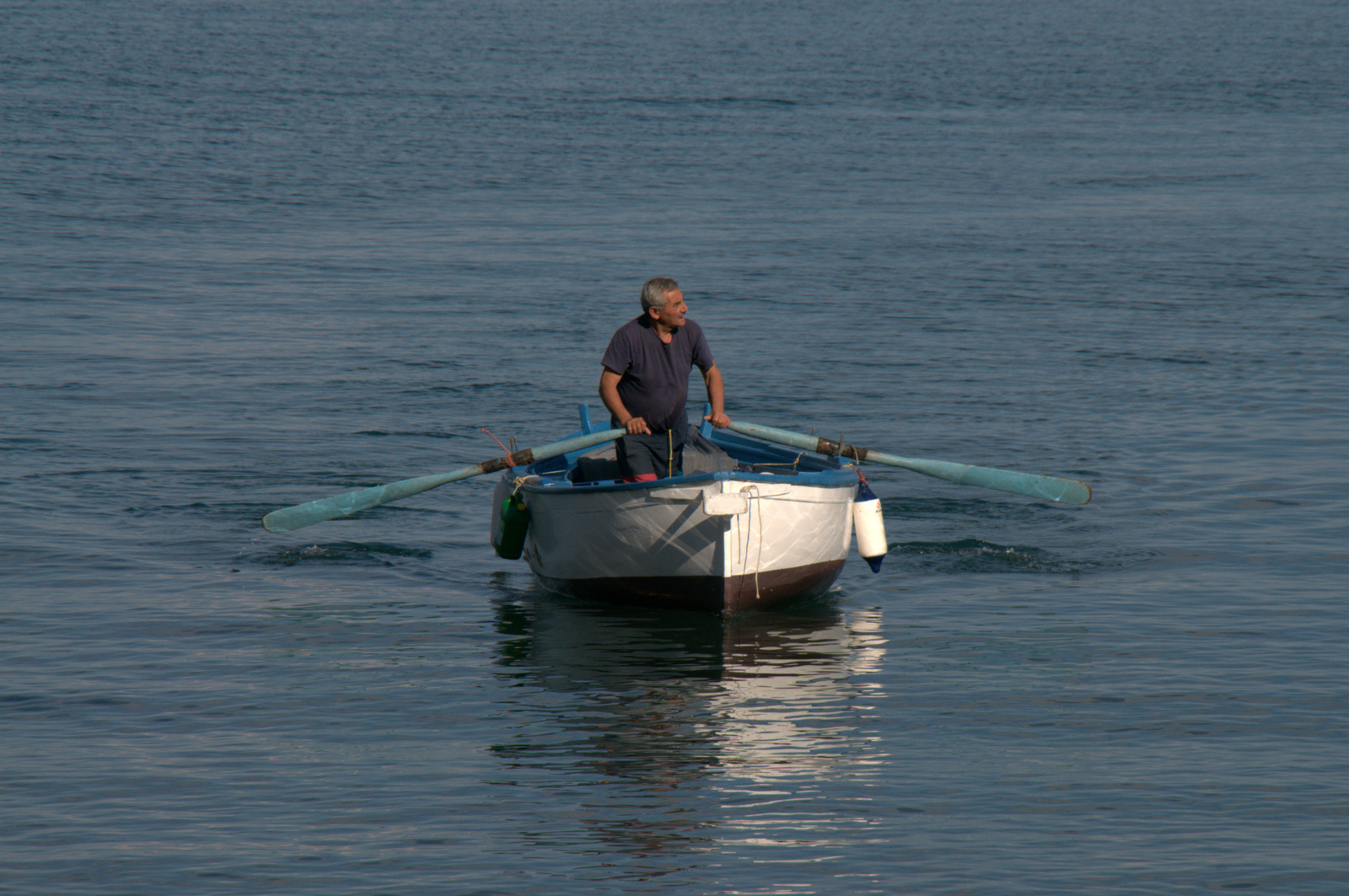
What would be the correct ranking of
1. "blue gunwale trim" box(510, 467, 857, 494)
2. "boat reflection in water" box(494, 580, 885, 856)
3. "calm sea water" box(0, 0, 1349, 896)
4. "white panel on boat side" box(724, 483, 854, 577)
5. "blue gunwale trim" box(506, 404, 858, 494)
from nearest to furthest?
"calm sea water" box(0, 0, 1349, 896) < "boat reflection in water" box(494, 580, 885, 856) < "blue gunwale trim" box(510, 467, 857, 494) < "blue gunwale trim" box(506, 404, 858, 494) < "white panel on boat side" box(724, 483, 854, 577)

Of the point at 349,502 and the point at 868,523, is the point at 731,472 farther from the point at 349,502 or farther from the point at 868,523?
the point at 349,502

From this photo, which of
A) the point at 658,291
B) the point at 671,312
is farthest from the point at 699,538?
the point at 658,291

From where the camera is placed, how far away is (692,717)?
10.3 metres

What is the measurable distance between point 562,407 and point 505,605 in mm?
6991

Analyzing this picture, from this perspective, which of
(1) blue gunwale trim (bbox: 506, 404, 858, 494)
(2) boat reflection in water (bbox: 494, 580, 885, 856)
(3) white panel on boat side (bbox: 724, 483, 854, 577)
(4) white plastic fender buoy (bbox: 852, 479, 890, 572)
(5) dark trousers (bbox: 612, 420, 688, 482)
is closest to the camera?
(2) boat reflection in water (bbox: 494, 580, 885, 856)

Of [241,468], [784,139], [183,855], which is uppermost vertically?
[784,139]

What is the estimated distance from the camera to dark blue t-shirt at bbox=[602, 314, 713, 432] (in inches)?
462

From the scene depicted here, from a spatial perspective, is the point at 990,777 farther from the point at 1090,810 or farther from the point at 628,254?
the point at 628,254

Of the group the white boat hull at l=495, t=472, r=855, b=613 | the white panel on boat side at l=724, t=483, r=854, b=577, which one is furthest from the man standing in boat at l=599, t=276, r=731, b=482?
the white panel on boat side at l=724, t=483, r=854, b=577

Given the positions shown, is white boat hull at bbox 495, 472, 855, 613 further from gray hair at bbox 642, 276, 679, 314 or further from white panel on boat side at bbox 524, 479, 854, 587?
gray hair at bbox 642, 276, 679, 314

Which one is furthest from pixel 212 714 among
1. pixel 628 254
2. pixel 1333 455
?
pixel 628 254

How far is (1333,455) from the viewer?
1706 cm

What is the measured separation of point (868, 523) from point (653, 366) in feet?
7.32

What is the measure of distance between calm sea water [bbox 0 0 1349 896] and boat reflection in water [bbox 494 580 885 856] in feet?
0.13
